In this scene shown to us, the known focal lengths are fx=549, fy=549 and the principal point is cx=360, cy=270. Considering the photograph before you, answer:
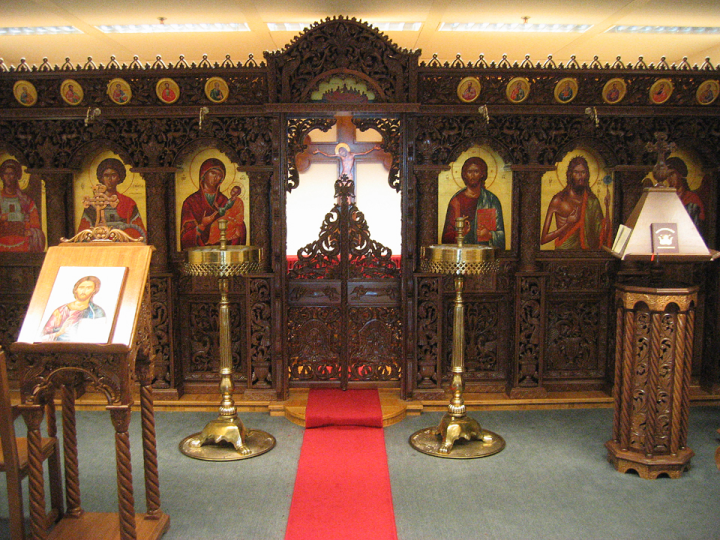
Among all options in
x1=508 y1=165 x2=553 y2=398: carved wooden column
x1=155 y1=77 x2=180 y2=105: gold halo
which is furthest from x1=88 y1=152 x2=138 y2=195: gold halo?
x1=508 y1=165 x2=553 y2=398: carved wooden column

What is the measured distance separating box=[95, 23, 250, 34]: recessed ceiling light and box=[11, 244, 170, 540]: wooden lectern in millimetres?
3507

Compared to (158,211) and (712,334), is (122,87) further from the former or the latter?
(712,334)

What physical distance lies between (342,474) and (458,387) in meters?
1.00

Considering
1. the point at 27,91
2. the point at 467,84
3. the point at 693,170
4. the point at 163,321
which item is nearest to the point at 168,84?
the point at 27,91

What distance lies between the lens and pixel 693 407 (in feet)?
15.5

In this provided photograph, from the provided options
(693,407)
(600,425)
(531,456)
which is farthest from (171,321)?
(693,407)

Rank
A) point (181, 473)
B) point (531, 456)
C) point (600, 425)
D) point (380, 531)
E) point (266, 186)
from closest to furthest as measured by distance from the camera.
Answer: point (380, 531) → point (181, 473) → point (531, 456) → point (600, 425) → point (266, 186)

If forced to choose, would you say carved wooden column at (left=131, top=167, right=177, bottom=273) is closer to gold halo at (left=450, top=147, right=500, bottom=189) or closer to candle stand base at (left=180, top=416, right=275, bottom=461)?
candle stand base at (left=180, top=416, right=275, bottom=461)

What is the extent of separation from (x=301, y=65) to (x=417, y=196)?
4.65 ft

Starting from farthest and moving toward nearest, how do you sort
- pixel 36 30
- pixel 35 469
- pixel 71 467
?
pixel 36 30 < pixel 71 467 < pixel 35 469

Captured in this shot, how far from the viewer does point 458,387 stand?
3855 mm

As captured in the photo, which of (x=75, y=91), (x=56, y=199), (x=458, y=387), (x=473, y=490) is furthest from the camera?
(x=56, y=199)

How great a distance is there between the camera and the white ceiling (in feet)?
15.5

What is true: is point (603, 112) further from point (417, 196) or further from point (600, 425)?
point (600, 425)
